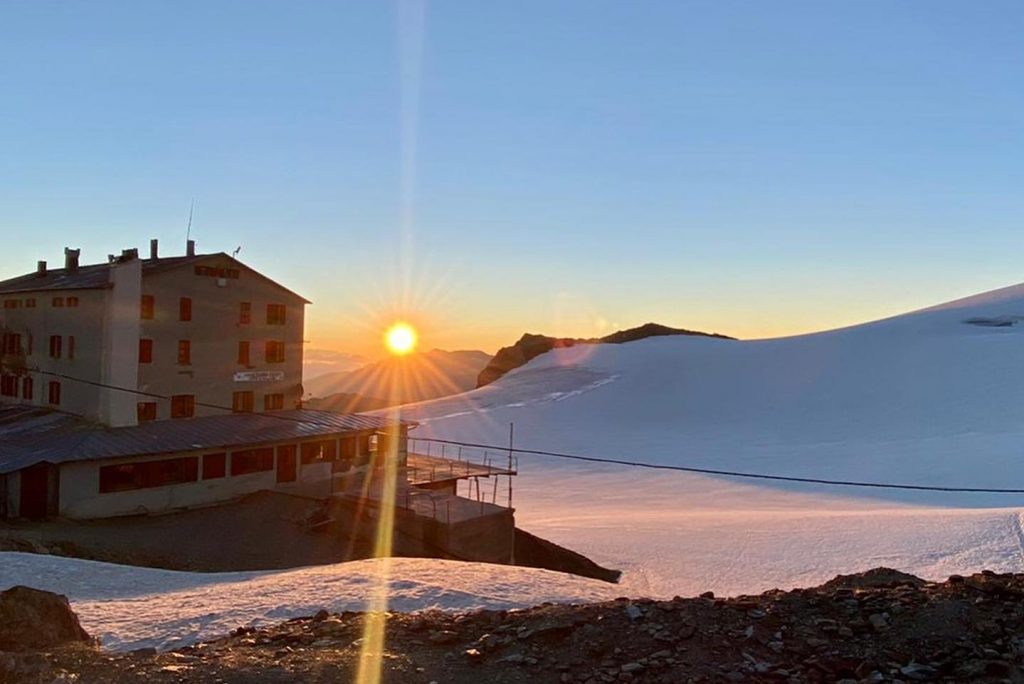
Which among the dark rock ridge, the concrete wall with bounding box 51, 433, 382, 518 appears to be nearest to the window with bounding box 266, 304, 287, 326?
the concrete wall with bounding box 51, 433, 382, 518

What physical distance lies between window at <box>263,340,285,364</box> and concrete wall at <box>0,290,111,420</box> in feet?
25.4

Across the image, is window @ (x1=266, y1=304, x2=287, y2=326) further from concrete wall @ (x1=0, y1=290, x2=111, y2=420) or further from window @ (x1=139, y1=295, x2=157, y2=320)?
concrete wall @ (x1=0, y1=290, x2=111, y2=420)

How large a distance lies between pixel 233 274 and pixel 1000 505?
36.8m

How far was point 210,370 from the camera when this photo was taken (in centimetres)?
3441

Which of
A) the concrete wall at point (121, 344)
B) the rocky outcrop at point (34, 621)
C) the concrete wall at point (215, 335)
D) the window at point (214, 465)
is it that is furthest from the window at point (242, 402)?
the rocky outcrop at point (34, 621)

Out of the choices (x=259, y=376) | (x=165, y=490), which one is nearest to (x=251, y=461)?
(x=165, y=490)

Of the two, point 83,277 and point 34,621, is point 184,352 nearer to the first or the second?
point 83,277

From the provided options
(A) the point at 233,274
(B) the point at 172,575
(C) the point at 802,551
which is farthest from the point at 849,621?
(A) the point at 233,274

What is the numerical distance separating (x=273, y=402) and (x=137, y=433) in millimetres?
8320

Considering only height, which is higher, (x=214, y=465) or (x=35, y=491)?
(x=214, y=465)

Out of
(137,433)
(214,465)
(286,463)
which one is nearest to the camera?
(137,433)

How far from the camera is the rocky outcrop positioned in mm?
8602

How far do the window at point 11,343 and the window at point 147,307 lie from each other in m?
8.74

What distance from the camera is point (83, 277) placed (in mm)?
35188
